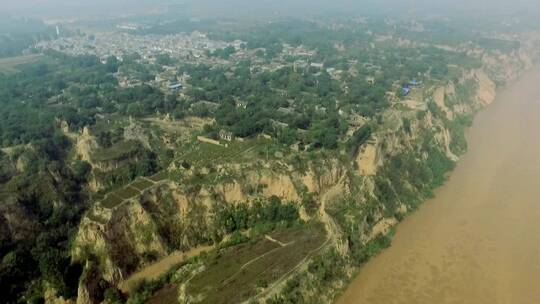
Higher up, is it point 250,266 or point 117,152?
point 117,152

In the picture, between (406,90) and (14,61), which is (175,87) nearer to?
(406,90)

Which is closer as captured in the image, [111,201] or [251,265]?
[251,265]

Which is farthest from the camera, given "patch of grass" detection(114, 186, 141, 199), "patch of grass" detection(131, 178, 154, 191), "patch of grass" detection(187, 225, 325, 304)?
"patch of grass" detection(131, 178, 154, 191)

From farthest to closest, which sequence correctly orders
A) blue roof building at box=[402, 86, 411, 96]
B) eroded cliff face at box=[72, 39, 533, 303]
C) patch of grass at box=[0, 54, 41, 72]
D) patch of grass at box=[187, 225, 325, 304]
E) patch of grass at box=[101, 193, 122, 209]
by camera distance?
1. patch of grass at box=[0, 54, 41, 72]
2. blue roof building at box=[402, 86, 411, 96]
3. patch of grass at box=[101, 193, 122, 209]
4. eroded cliff face at box=[72, 39, 533, 303]
5. patch of grass at box=[187, 225, 325, 304]

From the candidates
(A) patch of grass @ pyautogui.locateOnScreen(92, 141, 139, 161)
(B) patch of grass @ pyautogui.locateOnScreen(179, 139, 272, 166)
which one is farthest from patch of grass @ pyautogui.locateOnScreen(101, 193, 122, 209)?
(A) patch of grass @ pyautogui.locateOnScreen(92, 141, 139, 161)

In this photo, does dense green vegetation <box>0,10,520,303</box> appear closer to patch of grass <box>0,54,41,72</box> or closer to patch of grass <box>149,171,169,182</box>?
patch of grass <box>149,171,169,182</box>

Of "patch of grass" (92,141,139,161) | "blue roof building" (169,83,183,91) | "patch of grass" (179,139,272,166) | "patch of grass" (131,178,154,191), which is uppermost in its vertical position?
"patch of grass" (179,139,272,166)

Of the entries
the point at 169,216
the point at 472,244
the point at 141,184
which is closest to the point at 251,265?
the point at 169,216

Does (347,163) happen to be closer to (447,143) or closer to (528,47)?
(447,143)

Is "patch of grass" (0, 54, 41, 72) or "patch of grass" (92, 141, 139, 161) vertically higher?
"patch of grass" (92, 141, 139, 161)

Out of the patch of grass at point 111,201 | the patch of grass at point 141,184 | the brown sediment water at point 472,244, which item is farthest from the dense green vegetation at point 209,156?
the brown sediment water at point 472,244
